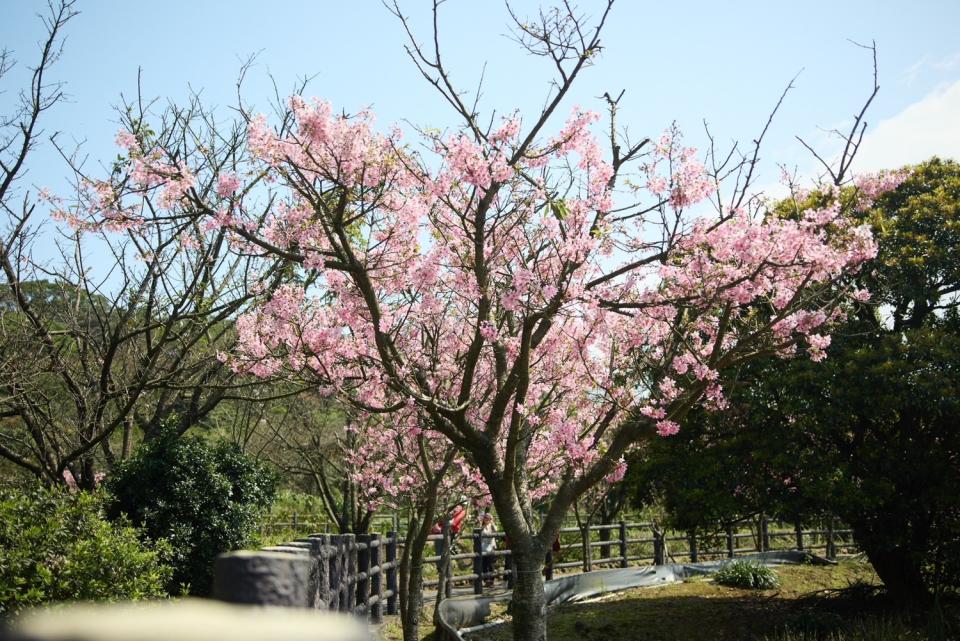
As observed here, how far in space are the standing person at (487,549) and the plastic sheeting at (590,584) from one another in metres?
1.02

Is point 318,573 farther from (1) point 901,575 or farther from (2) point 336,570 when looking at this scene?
(1) point 901,575

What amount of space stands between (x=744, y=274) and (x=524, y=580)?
3124 millimetres

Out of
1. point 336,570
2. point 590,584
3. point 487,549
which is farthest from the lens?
point 487,549

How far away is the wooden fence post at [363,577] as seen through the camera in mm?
10359

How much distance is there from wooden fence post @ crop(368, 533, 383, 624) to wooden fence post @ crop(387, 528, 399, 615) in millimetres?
781

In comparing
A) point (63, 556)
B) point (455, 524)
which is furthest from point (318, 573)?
point (455, 524)

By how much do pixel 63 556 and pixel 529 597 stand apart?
11.8 feet

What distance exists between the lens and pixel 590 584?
13250 mm

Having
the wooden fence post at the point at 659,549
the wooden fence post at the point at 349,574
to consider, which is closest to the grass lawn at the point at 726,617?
the wooden fence post at the point at 349,574

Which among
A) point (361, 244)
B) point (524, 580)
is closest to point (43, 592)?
point (524, 580)

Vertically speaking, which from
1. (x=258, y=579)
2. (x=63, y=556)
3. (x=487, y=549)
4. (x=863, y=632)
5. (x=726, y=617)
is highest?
(x=258, y=579)

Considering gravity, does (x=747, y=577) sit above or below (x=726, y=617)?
above

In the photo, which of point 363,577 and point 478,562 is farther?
point 478,562

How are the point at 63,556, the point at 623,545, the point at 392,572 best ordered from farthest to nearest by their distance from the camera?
the point at 623,545, the point at 392,572, the point at 63,556
